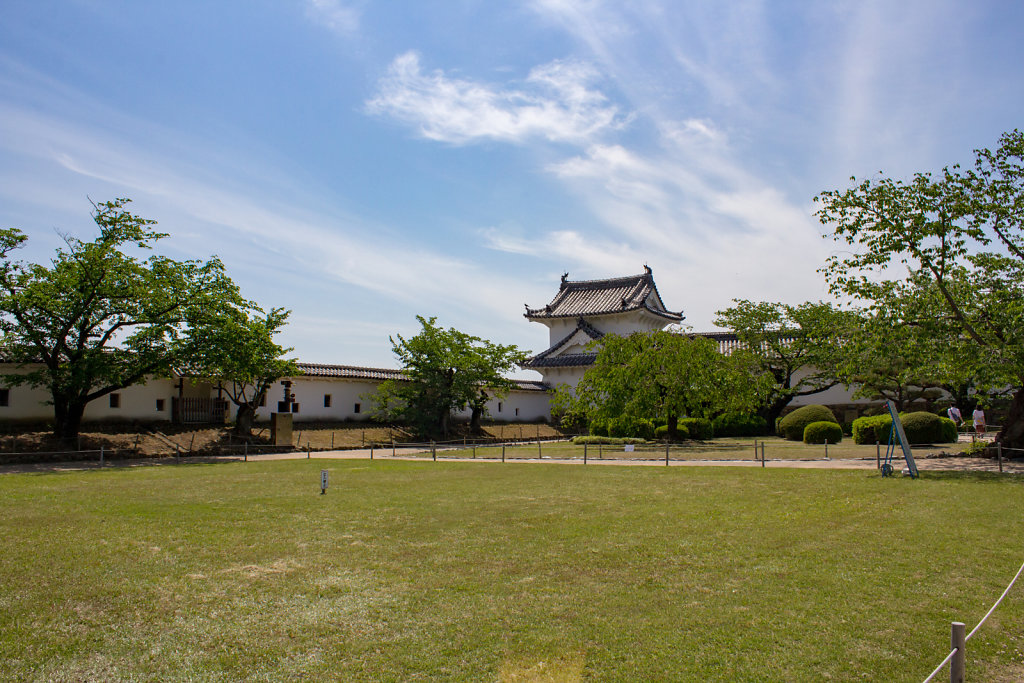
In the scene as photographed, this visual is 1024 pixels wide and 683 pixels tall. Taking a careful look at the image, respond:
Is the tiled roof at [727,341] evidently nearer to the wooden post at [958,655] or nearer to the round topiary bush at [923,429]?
the round topiary bush at [923,429]

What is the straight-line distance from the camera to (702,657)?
17.4ft

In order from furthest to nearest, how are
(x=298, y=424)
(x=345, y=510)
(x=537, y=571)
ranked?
1. (x=298, y=424)
2. (x=345, y=510)
3. (x=537, y=571)

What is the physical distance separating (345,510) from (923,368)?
16081 mm

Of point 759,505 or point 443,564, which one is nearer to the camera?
point 443,564

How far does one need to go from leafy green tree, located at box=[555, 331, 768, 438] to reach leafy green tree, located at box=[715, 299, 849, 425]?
8.20 meters

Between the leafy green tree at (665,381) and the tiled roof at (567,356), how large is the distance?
14524mm

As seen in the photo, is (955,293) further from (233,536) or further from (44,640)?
(44,640)

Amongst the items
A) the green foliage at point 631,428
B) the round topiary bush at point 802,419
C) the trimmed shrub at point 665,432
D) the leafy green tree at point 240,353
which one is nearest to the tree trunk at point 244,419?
the leafy green tree at point 240,353

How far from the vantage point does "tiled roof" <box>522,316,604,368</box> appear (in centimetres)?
4716

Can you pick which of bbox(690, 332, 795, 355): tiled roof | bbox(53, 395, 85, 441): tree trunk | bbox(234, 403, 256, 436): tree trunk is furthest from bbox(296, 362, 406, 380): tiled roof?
bbox(690, 332, 795, 355): tiled roof

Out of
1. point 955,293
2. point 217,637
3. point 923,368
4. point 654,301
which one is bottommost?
point 217,637

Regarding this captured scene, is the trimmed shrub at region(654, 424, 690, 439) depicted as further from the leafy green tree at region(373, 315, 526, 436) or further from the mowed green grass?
the mowed green grass

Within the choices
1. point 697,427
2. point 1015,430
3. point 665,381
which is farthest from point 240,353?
point 1015,430

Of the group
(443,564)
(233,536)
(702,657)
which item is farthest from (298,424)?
(702,657)
